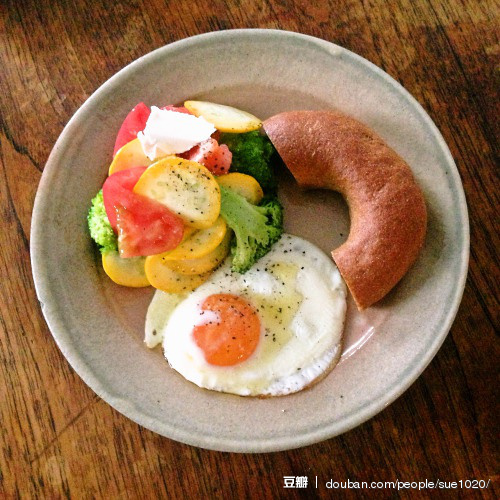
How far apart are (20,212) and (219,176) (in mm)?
1019

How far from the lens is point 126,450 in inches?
98.5

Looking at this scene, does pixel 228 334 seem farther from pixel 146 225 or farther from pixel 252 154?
pixel 252 154

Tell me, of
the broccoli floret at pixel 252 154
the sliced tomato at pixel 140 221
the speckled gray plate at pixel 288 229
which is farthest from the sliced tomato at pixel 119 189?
the broccoli floret at pixel 252 154

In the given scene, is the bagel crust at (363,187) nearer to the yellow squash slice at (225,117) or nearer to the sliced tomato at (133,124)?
the yellow squash slice at (225,117)

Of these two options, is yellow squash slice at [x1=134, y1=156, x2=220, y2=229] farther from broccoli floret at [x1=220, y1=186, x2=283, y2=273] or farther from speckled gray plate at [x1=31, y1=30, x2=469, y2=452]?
speckled gray plate at [x1=31, y1=30, x2=469, y2=452]

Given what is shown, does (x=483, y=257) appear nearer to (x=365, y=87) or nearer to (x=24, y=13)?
(x=365, y=87)

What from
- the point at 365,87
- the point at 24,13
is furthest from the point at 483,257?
the point at 24,13

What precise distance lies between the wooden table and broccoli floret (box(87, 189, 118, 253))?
41 centimetres

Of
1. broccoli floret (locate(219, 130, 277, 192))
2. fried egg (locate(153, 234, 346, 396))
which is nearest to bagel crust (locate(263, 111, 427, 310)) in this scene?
broccoli floret (locate(219, 130, 277, 192))

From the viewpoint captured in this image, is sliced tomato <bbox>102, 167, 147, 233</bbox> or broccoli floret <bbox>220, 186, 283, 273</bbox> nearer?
sliced tomato <bbox>102, 167, 147, 233</bbox>

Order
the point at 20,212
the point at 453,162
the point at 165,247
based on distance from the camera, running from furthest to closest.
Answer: the point at 20,212
the point at 453,162
the point at 165,247

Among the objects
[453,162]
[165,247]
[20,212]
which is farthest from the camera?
[20,212]

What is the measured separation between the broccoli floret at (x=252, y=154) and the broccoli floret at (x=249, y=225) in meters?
0.13

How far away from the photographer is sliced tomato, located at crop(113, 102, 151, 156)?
8.02ft
